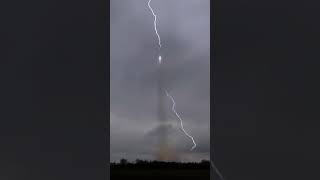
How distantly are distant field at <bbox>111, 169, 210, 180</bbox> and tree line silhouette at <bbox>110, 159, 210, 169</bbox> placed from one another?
0.05 feet

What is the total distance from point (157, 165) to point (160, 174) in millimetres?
49

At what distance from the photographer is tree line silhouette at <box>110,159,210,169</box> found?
7.22 ft

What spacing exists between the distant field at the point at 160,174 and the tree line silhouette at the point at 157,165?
2 centimetres

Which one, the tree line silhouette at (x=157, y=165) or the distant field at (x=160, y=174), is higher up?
the tree line silhouette at (x=157, y=165)

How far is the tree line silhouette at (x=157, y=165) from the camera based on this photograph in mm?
2201

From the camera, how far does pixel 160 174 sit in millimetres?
2213
